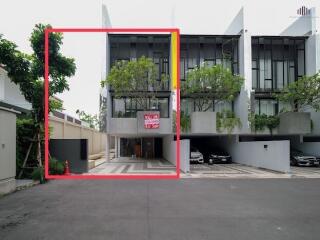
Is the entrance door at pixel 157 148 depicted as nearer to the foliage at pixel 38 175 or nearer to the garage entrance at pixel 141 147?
the garage entrance at pixel 141 147

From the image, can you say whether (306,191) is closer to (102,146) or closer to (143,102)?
(143,102)

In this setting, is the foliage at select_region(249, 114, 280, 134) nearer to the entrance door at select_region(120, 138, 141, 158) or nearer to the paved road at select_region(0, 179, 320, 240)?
the paved road at select_region(0, 179, 320, 240)

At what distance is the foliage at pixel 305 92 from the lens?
23406 mm

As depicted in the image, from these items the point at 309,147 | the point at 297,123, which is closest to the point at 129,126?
the point at 297,123

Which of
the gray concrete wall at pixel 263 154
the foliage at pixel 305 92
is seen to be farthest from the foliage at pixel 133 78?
the foliage at pixel 305 92

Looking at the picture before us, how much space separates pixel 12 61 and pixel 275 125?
19430 mm

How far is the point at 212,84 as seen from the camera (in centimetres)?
2383

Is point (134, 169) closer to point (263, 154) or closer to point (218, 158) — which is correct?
point (218, 158)

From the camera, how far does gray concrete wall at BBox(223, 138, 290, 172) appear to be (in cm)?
1814

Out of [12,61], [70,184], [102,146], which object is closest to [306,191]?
[70,184]

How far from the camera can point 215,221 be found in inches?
279

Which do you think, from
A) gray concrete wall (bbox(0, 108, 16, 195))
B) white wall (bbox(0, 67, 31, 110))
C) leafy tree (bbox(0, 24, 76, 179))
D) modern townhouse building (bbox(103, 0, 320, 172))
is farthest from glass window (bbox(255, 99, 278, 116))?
gray concrete wall (bbox(0, 108, 16, 195))

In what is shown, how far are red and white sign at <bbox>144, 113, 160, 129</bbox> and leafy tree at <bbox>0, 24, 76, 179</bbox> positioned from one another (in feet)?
30.1

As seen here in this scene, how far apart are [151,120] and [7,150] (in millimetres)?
13149
